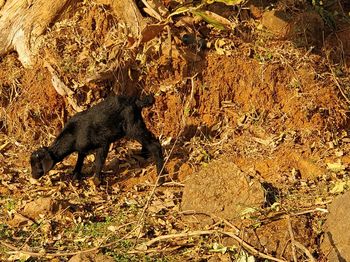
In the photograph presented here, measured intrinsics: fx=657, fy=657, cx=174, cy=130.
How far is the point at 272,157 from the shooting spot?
29.5 feet

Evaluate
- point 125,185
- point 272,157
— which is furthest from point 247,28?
point 125,185

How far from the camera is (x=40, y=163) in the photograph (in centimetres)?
867

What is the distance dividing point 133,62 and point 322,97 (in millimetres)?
2862

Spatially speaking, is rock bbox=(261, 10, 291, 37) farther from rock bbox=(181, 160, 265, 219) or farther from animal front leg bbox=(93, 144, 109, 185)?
rock bbox=(181, 160, 265, 219)

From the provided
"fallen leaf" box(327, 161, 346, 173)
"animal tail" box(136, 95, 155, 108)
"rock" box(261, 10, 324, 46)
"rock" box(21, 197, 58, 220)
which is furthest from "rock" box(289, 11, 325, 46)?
"rock" box(21, 197, 58, 220)

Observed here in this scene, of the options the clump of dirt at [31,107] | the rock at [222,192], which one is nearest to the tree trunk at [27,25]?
the clump of dirt at [31,107]

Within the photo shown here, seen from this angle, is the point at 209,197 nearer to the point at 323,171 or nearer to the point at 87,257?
the point at 87,257

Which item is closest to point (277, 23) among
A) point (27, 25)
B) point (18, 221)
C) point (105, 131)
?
point (105, 131)

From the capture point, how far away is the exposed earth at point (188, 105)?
8203mm

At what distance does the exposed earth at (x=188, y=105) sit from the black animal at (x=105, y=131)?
1.09 ft

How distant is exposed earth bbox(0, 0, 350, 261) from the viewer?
8.20m

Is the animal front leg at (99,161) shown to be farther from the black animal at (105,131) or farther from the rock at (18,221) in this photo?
the rock at (18,221)

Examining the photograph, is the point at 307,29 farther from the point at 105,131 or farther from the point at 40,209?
the point at 40,209

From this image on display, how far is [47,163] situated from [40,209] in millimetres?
1194
